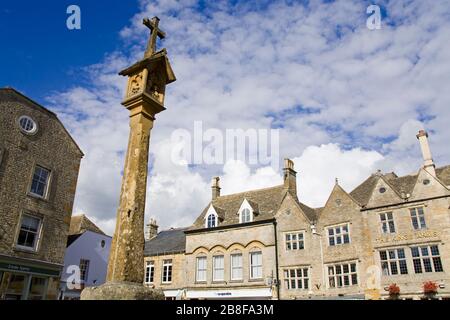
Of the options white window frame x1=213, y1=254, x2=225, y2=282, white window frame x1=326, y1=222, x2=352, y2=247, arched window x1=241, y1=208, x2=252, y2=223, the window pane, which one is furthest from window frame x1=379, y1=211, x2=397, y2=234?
white window frame x1=213, y1=254, x2=225, y2=282

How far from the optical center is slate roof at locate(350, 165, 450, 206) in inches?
997

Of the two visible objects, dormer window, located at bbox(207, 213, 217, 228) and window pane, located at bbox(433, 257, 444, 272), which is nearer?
window pane, located at bbox(433, 257, 444, 272)

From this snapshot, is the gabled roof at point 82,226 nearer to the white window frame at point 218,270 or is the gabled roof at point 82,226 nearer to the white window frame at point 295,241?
the white window frame at point 218,270

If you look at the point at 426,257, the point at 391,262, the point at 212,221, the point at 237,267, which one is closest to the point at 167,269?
the point at 212,221

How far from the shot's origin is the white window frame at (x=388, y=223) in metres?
24.4

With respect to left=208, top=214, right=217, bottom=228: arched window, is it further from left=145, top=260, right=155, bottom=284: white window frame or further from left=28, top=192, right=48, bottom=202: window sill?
left=28, top=192, right=48, bottom=202: window sill

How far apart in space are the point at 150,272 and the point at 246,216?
10965mm

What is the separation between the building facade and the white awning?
7.81 meters

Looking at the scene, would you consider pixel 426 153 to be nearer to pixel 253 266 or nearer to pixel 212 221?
pixel 253 266
